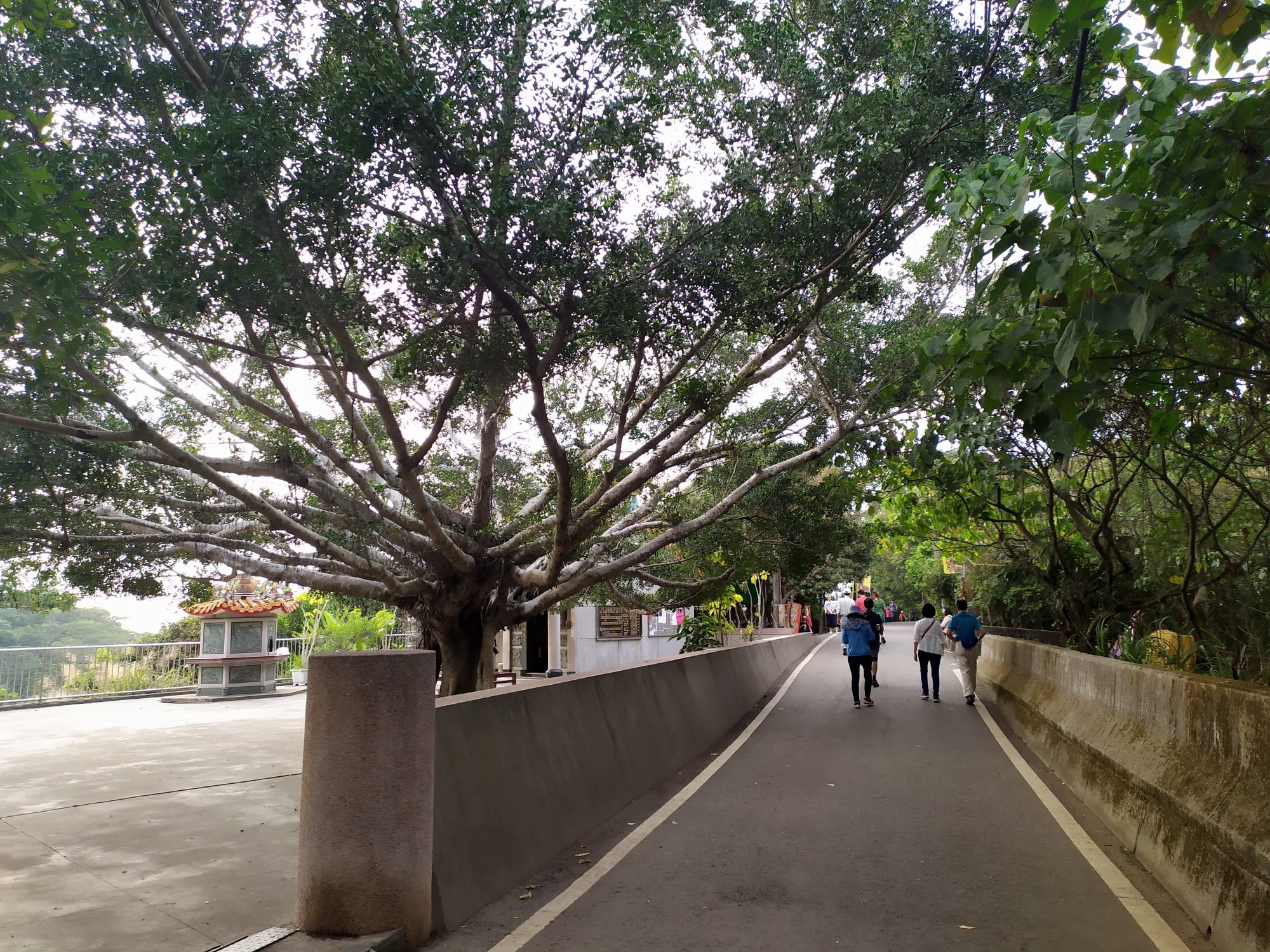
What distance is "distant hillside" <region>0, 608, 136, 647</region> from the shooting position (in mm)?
67500

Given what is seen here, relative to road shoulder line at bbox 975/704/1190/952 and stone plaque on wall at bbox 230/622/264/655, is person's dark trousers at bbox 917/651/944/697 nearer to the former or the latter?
road shoulder line at bbox 975/704/1190/952

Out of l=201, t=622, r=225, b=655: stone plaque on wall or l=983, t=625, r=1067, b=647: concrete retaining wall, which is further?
l=201, t=622, r=225, b=655: stone plaque on wall

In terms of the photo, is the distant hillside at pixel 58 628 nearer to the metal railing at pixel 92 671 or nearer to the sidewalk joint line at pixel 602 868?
the metal railing at pixel 92 671

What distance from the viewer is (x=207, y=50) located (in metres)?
9.75

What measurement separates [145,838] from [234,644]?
1663 cm

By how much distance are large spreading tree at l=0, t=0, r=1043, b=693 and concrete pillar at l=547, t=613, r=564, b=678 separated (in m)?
11.5

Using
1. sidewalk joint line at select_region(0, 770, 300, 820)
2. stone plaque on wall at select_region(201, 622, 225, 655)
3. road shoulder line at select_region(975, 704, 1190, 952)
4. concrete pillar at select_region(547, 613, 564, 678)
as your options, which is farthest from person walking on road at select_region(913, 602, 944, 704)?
stone plaque on wall at select_region(201, 622, 225, 655)

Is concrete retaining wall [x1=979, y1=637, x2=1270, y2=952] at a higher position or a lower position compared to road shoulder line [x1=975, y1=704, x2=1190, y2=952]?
higher

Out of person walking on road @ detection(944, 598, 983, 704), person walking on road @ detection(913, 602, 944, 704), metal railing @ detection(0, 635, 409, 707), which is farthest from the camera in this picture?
metal railing @ detection(0, 635, 409, 707)

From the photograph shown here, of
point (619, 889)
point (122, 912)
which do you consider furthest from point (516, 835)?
point (122, 912)

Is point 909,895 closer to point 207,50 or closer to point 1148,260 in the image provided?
point 1148,260

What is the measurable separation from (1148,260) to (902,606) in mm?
99989

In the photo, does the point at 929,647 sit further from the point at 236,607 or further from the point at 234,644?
the point at 234,644

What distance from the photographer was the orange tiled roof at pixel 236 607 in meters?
22.7
